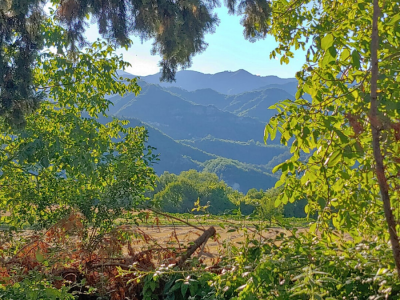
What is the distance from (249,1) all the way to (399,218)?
11.2 ft

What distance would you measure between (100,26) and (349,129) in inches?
130

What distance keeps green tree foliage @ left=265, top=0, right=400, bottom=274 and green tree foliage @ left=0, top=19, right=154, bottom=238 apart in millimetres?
Result: 4032

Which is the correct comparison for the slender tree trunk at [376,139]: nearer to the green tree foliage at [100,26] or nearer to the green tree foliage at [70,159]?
the green tree foliage at [100,26]

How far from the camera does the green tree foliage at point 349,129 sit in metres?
1.78

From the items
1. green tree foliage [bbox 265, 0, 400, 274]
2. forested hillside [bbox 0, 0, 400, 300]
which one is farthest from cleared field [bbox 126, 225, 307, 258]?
green tree foliage [bbox 265, 0, 400, 274]

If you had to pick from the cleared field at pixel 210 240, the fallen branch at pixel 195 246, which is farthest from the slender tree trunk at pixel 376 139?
the fallen branch at pixel 195 246

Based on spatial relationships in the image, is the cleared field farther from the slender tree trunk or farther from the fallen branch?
the slender tree trunk

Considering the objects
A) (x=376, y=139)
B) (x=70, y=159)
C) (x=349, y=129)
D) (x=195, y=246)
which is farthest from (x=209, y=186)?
(x=70, y=159)

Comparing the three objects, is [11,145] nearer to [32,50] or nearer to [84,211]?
[84,211]

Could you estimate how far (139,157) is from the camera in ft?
21.4

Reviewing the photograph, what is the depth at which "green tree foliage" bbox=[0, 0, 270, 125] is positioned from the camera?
443 centimetres

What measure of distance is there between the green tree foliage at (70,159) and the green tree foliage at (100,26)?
97cm

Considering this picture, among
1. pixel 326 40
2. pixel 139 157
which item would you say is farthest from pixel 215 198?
pixel 326 40

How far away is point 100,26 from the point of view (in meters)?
4.49
